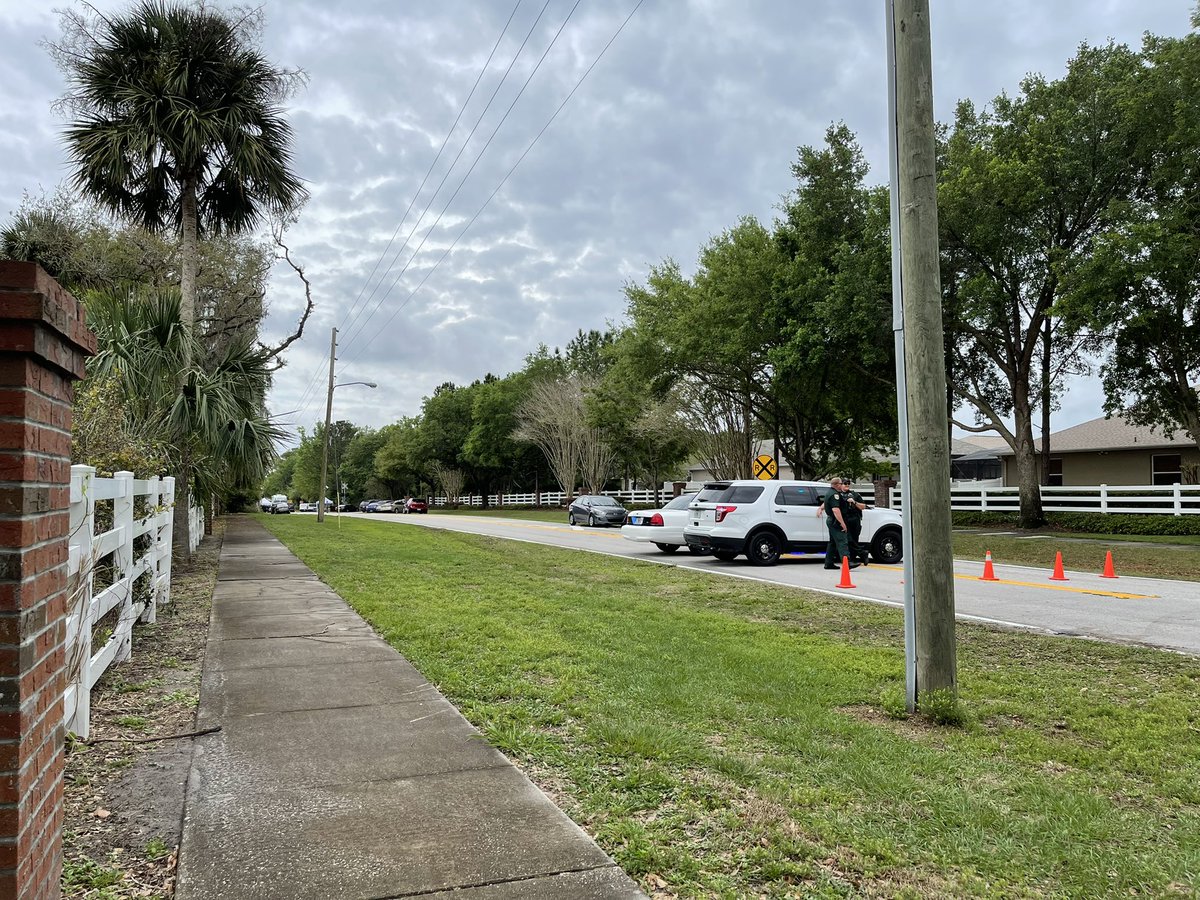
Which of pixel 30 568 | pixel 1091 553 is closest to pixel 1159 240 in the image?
pixel 1091 553

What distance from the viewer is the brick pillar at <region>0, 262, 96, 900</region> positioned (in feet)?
7.40

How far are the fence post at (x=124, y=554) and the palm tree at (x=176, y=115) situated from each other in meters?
8.01

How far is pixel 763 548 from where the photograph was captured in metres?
17.0

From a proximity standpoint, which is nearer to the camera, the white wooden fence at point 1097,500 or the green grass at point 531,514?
the white wooden fence at point 1097,500

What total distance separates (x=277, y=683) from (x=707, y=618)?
15.7 ft

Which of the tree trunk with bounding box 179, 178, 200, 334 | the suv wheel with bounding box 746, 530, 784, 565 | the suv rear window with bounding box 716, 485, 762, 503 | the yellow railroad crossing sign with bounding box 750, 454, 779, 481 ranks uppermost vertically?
the tree trunk with bounding box 179, 178, 200, 334

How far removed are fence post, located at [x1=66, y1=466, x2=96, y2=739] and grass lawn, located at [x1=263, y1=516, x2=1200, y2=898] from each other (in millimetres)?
2151

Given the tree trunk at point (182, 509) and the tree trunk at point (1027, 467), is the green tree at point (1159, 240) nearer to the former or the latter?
the tree trunk at point (1027, 467)

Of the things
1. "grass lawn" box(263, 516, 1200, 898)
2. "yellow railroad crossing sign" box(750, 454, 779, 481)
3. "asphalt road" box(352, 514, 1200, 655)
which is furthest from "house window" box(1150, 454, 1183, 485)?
"grass lawn" box(263, 516, 1200, 898)

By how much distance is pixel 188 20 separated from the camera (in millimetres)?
14781

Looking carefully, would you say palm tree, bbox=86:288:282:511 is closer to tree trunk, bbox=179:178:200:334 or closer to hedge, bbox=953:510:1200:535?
tree trunk, bbox=179:178:200:334

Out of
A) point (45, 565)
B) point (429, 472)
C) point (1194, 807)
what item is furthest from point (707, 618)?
point (429, 472)

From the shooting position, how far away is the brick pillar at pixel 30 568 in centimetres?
226

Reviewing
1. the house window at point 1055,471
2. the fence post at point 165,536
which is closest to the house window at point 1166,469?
the house window at point 1055,471
